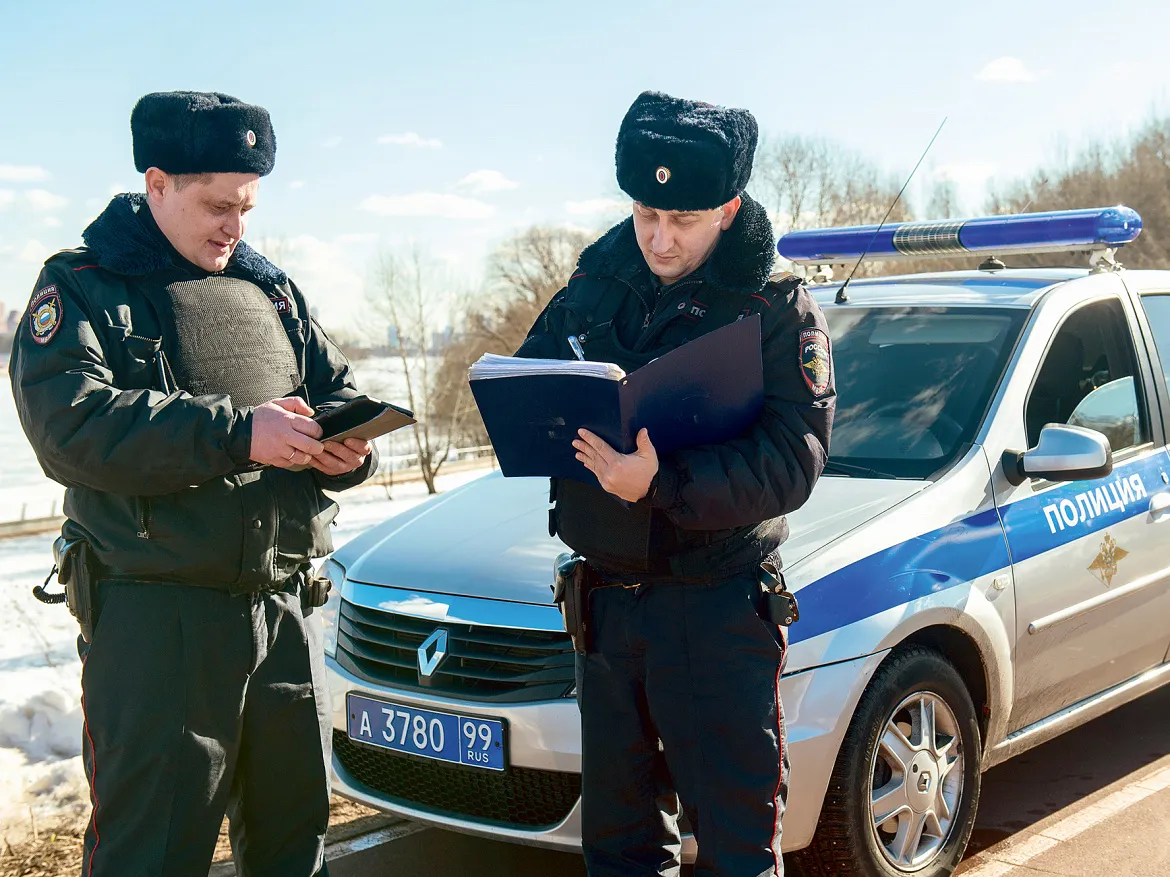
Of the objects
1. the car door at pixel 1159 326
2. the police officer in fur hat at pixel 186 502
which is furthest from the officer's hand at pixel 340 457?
the car door at pixel 1159 326

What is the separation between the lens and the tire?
9.36 feet

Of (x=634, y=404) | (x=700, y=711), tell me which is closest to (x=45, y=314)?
(x=634, y=404)

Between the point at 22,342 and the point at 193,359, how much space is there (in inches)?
12.7

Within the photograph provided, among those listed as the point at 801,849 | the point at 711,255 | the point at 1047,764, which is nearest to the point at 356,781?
the point at 801,849

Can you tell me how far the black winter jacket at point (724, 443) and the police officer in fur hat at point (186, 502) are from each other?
22.8 inches

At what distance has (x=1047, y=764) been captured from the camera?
4211 millimetres

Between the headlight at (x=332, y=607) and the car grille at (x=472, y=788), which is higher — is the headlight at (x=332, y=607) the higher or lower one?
the higher one

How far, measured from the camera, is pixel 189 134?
91.4 inches

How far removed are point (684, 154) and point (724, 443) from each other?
602 millimetres

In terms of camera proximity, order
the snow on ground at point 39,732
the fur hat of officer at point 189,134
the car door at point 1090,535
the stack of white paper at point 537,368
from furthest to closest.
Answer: the snow on ground at point 39,732, the car door at point 1090,535, the fur hat of officer at point 189,134, the stack of white paper at point 537,368

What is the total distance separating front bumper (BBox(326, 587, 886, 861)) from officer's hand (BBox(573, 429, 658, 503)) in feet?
2.71

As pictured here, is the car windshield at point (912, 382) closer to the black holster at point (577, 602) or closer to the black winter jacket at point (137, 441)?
the black holster at point (577, 602)

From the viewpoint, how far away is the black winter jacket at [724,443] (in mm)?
2232

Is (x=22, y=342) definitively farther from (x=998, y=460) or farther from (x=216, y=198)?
(x=998, y=460)
